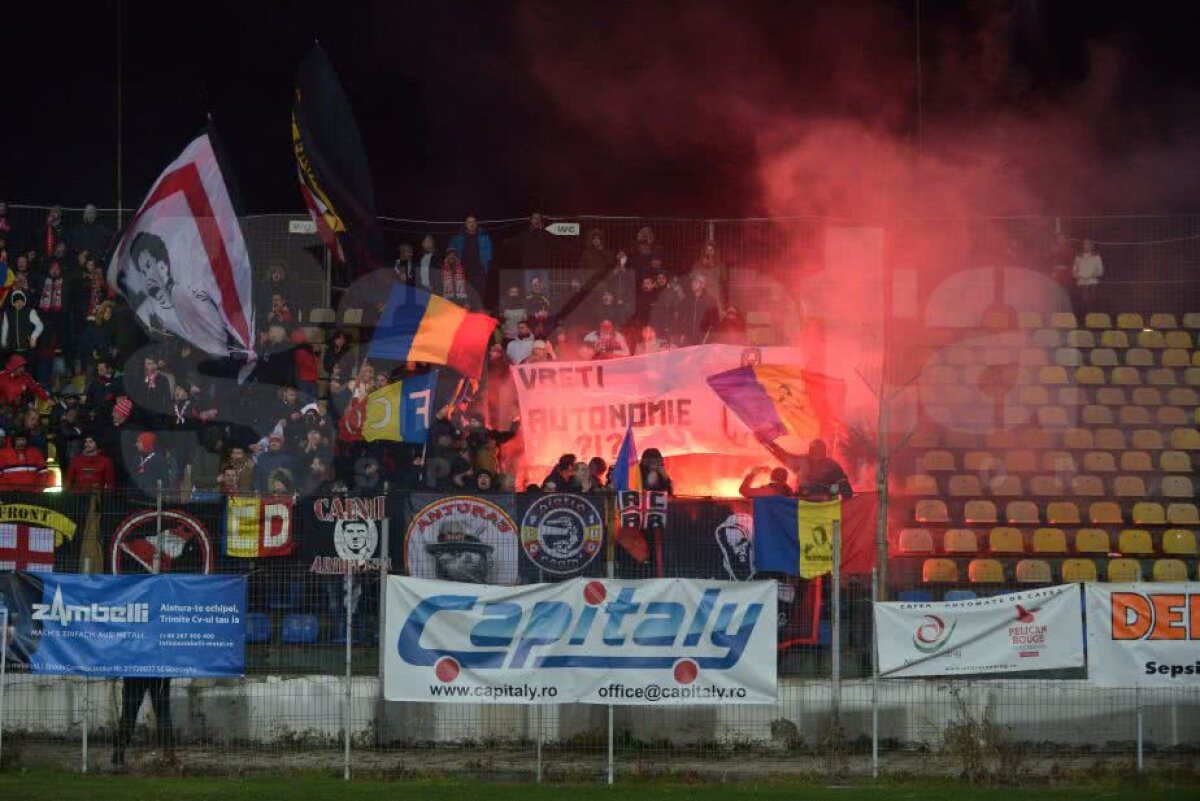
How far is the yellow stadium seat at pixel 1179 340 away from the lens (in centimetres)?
2098

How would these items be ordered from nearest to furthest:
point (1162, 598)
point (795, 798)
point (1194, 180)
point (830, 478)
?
point (795, 798) → point (1162, 598) → point (830, 478) → point (1194, 180)

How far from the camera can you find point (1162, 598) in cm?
1316

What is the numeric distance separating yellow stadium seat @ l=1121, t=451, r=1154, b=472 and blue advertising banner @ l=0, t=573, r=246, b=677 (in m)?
12.3

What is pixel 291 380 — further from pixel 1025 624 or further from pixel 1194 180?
pixel 1194 180

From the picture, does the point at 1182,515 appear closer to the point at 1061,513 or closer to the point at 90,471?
the point at 1061,513

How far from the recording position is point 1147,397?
20.9 m

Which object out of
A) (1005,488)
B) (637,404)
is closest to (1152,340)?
(1005,488)

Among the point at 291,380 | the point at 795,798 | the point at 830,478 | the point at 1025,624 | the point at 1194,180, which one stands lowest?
the point at 795,798

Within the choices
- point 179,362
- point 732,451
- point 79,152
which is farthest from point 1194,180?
point 79,152

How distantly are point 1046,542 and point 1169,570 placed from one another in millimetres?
1478

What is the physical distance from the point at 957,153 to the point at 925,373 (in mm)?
4235

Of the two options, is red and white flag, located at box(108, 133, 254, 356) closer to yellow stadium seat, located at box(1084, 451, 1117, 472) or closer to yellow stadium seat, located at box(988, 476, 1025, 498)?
yellow stadium seat, located at box(988, 476, 1025, 498)

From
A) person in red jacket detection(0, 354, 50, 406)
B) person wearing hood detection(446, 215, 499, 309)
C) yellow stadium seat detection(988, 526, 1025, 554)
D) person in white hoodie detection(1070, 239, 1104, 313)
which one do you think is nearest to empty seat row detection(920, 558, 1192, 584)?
yellow stadium seat detection(988, 526, 1025, 554)

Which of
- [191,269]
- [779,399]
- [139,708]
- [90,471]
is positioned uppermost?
[191,269]
